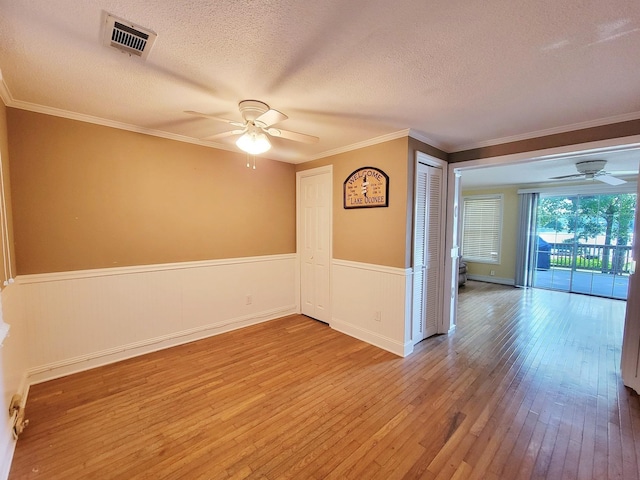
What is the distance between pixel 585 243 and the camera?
5.66 meters

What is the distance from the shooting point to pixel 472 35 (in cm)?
136

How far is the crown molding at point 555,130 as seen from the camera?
2295 mm

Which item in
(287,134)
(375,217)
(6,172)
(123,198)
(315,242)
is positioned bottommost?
(315,242)

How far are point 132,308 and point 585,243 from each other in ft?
26.2

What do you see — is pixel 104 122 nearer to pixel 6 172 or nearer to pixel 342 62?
pixel 6 172

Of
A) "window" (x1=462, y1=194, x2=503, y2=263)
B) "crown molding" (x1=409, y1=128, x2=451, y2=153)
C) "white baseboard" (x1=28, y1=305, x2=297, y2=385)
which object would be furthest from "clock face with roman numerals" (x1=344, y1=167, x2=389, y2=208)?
"window" (x1=462, y1=194, x2=503, y2=263)

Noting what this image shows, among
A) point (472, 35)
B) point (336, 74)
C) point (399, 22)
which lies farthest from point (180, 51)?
point (472, 35)

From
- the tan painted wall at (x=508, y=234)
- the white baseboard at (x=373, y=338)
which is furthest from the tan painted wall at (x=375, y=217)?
the tan painted wall at (x=508, y=234)

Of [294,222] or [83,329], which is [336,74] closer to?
[294,222]

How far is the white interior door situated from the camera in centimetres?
378

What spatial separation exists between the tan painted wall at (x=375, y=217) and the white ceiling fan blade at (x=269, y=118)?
1.38m

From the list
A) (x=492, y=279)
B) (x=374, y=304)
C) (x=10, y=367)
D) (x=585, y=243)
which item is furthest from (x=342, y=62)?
(x=585, y=243)

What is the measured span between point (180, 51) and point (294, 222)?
2815mm

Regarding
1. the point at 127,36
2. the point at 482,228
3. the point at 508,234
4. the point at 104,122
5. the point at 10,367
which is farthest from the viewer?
the point at 482,228
